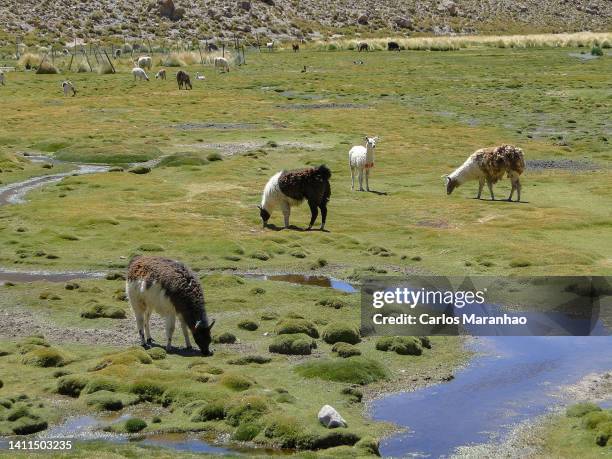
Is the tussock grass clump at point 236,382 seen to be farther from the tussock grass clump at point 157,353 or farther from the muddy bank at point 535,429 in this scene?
the muddy bank at point 535,429

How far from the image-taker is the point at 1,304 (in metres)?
25.3

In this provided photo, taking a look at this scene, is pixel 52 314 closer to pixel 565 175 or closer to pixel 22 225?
pixel 22 225

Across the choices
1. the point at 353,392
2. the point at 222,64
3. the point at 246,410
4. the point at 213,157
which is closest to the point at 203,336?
the point at 353,392

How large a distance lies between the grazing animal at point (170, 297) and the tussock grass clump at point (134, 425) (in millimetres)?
3880

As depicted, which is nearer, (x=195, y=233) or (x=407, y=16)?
(x=195, y=233)

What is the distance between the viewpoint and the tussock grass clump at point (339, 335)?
72.7 feet

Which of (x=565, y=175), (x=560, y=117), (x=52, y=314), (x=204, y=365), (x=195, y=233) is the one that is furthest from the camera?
(x=560, y=117)

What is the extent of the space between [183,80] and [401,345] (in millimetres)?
68137

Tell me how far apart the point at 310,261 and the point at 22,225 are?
1052cm

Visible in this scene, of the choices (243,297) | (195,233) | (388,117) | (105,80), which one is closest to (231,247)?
(195,233)

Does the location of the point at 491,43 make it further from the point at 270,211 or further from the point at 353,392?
the point at 353,392

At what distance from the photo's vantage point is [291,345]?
21.4 metres

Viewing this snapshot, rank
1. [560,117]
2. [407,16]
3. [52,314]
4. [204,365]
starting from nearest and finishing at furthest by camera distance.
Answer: [204,365], [52,314], [560,117], [407,16]

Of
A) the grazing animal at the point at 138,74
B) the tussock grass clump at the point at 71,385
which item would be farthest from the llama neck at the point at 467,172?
the grazing animal at the point at 138,74
